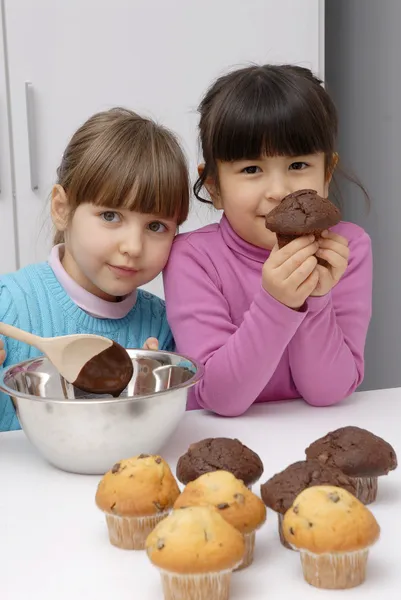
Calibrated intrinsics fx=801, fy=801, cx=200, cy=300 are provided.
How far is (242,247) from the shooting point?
52.7 inches

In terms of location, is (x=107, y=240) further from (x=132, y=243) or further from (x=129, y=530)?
(x=129, y=530)

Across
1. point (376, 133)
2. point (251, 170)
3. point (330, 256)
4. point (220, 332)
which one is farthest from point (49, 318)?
point (376, 133)

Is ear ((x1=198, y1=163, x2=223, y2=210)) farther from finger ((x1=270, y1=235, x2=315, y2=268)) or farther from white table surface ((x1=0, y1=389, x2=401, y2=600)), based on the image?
white table surface ((x1=0, y1=389, x2=401, y2=600))

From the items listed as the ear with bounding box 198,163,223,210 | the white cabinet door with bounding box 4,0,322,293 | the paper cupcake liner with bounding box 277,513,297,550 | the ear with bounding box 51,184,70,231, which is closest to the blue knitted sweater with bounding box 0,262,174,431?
the ear with bounding box 51,184,70,231

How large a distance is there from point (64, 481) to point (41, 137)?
147cm

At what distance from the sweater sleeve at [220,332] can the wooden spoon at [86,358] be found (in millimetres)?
172

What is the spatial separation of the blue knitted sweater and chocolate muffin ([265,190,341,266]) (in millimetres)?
439

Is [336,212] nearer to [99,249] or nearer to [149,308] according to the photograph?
[99,249]

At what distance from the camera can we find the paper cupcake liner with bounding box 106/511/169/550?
0.73 meters

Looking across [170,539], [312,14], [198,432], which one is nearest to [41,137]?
[312,14]

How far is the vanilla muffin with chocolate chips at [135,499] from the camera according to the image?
73 centimetres

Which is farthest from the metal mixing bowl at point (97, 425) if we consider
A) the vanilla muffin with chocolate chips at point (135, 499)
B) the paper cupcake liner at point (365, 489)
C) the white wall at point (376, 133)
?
the white wall at point (376, 133)

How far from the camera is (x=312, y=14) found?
7.73 ft

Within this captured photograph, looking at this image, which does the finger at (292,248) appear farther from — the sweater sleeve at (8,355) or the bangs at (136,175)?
the sweater sleeve at (8,355)
